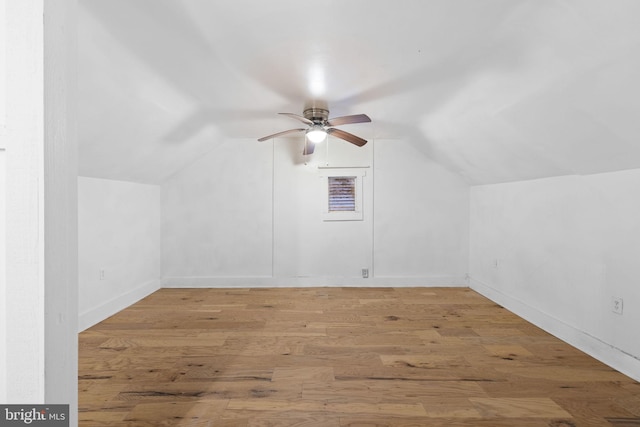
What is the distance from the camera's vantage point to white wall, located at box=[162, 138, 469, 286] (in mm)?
4598

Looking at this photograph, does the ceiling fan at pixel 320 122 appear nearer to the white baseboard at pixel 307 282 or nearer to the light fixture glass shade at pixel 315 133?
the light fixture glass shade at pixel 315 133

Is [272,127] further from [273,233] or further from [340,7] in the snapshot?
[340,7]

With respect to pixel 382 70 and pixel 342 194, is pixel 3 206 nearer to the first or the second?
pixel 382 70

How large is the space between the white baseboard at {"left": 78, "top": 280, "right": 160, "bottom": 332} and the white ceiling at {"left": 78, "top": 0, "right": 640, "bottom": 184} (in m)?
1.35

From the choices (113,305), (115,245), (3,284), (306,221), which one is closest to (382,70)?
(3,284)

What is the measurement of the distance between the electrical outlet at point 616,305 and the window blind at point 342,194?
2.98 m

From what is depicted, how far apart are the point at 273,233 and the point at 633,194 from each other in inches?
149

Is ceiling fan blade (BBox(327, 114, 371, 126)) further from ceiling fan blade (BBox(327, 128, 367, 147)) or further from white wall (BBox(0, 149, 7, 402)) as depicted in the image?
white wall (BBox(0, 149, 7, 402))

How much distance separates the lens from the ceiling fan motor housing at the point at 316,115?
314 centimetres

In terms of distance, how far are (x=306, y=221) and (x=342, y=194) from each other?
0.67m

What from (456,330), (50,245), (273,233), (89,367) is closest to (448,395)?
(456,330)

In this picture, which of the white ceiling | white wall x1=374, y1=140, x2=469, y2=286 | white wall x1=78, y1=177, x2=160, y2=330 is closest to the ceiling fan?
the white ceiling

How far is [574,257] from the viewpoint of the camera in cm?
276

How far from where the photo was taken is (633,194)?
7.36 ft
